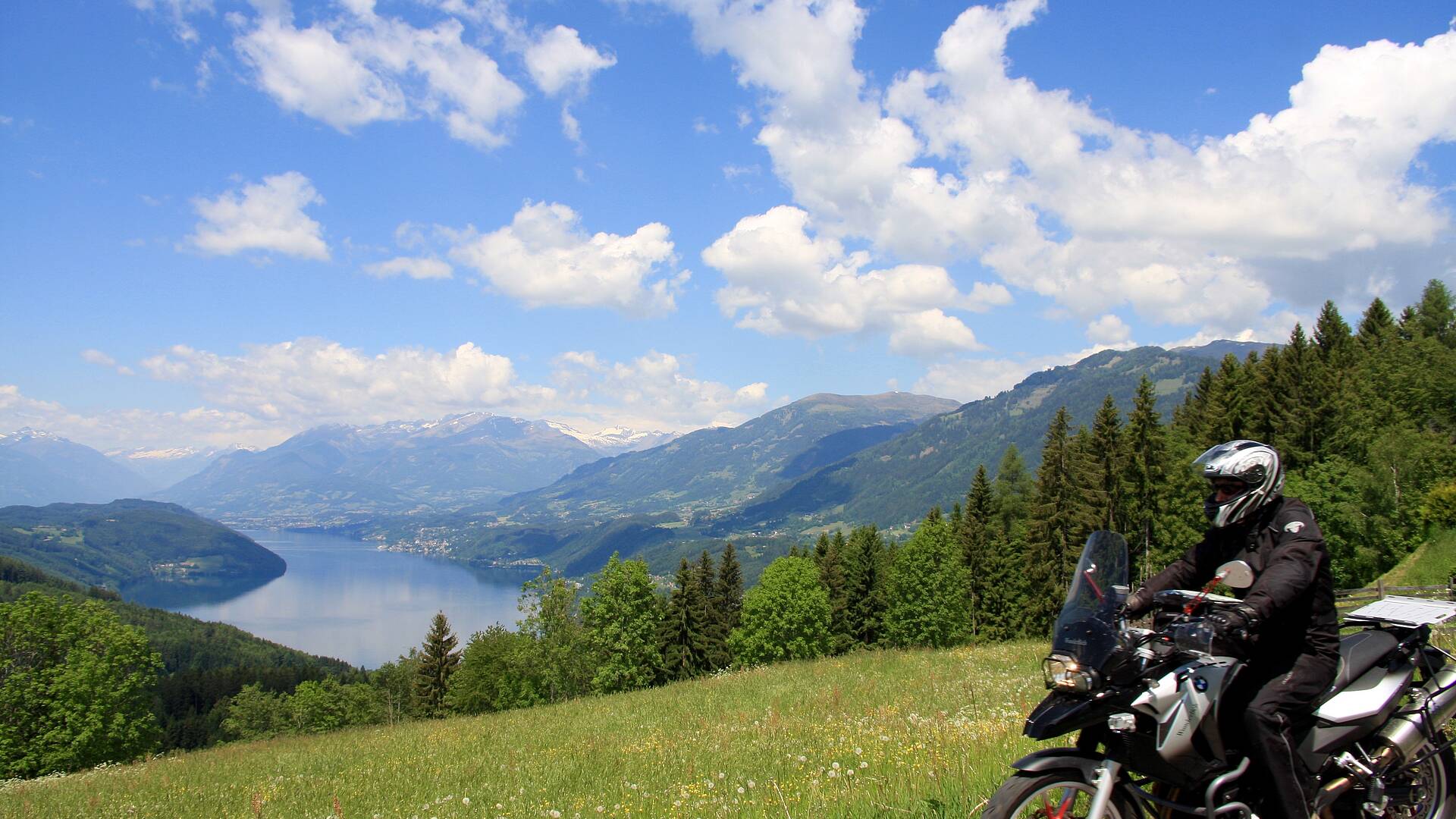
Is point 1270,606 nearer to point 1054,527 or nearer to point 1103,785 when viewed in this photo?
point 1103,785

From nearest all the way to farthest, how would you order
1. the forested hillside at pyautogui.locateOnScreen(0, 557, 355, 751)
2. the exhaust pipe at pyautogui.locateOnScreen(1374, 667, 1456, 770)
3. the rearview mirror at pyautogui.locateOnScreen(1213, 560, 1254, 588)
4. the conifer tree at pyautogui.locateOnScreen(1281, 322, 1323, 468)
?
the rearview mirror at pyautogui.locateOnScreen(1213, 560, 1254, 588) < the exhaust pipe at pyautogui.locateOnScreen(1374, 667, 1456, 770) < the conifer tree at pyautogui.locateOnScreen(1281, 322, 1323, 468) < the forested hillside at pyautogui.locateOnScreen(0, 557, 355, 751)

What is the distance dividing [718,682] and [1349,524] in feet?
107

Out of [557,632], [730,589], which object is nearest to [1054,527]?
[730,589]

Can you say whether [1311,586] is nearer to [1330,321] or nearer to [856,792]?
[856,792]

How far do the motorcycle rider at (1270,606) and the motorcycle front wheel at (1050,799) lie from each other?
3.10ft

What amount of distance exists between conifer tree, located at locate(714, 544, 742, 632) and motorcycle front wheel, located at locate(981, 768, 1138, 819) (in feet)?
170

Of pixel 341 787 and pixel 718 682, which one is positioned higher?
pixel 341 787

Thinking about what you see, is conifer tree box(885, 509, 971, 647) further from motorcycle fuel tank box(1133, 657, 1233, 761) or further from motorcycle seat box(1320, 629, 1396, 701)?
motorcycle fuel tank box(1133, 657, 1233, 761)

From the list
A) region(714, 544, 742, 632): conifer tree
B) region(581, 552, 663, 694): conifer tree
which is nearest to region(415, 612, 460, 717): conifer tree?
region(581, 552, 663, 694): conifer tree

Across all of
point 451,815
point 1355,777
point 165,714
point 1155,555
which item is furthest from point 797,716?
point 165,714

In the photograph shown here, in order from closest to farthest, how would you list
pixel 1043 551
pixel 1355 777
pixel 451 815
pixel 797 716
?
pixel 1355 777, pixel 451 815, pixel 797 716, pixel 1043 551

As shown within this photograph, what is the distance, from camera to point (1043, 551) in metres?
39.2

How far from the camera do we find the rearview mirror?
12.8ft

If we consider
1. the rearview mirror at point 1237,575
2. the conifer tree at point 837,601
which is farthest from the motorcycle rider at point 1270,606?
the conifer tree at point 837,601
